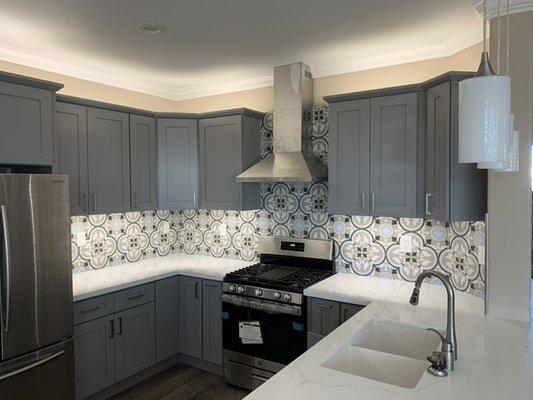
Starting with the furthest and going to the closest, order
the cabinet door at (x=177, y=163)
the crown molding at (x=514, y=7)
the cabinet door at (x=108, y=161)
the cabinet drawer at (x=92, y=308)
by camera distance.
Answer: the cabinet door at (x=177, y=163)
the cabinet door at (x=108, y=161)
the cabinet drawer at (x=92, y=308)
the crown molding at (x=514, y=7)

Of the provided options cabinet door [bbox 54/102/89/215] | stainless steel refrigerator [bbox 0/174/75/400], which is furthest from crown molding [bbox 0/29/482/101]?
stainless steel refrigerator [bbox 0/174/75/400]

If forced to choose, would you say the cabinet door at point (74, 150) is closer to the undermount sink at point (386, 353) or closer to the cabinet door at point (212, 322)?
the cabinet door at point (212, 322)

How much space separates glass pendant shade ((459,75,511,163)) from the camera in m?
1.05

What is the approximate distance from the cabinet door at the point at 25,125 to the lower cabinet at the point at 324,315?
6.93 feet

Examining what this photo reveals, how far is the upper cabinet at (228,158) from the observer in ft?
11.9

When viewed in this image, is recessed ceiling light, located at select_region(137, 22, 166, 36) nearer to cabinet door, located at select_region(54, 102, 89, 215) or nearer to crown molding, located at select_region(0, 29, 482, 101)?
cabinet door, located at select_region(54, 102, 89, 215)

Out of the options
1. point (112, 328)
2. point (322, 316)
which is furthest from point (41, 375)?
point (322, 316)

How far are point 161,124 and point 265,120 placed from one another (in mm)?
1003

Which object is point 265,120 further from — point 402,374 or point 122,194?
point 402,374

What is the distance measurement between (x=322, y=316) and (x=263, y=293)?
501 millimetres

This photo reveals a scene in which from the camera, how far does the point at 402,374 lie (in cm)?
A: 185

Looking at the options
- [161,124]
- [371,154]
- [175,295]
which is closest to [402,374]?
[371,154]

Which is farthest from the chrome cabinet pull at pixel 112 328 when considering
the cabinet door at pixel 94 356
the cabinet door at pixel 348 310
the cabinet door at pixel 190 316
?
the cabinet door at pixel 348 310

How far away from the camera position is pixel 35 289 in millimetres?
2424
